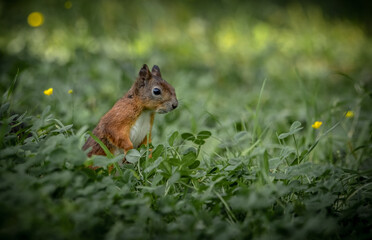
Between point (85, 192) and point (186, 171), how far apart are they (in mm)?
583

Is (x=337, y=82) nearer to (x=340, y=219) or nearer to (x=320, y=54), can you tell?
(x=320, y=54)

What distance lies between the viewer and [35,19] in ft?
20.2

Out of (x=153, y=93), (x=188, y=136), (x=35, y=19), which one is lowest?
(x=188, y=136)

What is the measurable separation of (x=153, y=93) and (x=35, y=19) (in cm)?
449

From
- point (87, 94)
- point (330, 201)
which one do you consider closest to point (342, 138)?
point (330, 201)

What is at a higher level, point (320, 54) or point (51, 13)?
point (51, 13)

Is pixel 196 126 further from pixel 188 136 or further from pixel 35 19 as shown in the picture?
pixel 35 19

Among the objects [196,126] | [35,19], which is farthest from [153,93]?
[35,19]

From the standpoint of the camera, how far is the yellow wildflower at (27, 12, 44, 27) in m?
6.07

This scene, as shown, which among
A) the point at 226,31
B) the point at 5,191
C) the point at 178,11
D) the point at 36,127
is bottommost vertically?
the point at 5,191

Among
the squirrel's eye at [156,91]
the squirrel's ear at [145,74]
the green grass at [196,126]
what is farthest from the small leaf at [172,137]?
the squirrel's ear at [145,74]

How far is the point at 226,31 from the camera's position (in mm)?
6551

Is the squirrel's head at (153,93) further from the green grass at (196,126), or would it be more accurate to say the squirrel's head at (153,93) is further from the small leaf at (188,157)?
the small leaf at (188,157)

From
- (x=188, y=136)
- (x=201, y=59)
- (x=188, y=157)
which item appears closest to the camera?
(x=188, y=157)
